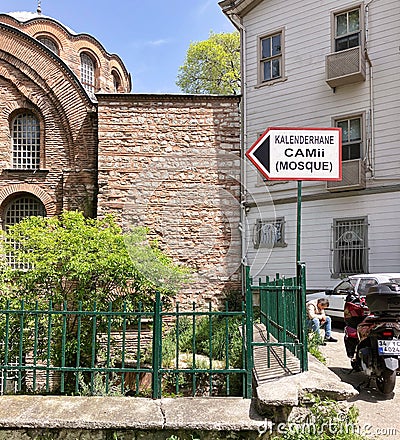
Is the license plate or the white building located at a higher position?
the white building

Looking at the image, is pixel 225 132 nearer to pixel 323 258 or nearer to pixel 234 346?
pixel 323 258

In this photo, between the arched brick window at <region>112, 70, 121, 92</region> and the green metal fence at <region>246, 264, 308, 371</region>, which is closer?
the green metal fence at <region>246, 264, 308, 371</region>

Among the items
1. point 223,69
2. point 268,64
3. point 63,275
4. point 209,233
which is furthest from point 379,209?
point 223,69

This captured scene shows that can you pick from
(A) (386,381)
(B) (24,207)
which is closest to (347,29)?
(B) (24,207)

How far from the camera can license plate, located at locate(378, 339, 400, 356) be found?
592 centimetres

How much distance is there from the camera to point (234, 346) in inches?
340

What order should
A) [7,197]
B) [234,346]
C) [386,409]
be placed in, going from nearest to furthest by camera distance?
[386,409]
[234,346]
[7,197]

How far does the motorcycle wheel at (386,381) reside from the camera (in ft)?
19.6

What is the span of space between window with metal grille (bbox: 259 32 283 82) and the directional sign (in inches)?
488

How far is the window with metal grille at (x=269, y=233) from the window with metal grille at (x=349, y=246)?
5.97ft

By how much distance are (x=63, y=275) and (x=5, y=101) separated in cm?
755

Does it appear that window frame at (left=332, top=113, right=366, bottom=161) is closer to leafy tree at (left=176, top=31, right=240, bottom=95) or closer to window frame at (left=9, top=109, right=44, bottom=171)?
window frame at (left=9, top=109, right=44, bottom=171)

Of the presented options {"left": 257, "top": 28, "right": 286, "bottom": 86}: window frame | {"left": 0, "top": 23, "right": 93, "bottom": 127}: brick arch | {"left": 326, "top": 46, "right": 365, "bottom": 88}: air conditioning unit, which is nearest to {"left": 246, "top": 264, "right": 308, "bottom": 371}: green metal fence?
{"left": 326, "top": 46, "right": 365, "bottom": 88}: air conditioning unit

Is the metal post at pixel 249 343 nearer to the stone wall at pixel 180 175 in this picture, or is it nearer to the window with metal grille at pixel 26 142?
the stone wall at pixel 180 175
